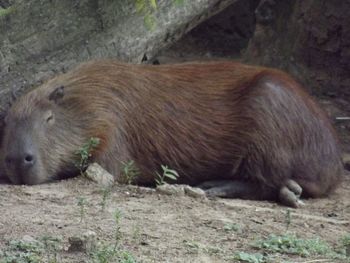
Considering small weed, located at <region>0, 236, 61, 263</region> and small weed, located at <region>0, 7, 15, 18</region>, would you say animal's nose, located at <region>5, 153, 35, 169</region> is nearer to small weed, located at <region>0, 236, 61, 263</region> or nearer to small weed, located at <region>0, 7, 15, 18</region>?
small weed, located at <region>0, 7, 15, 18</region>

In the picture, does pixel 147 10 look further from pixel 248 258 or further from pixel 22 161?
pixel 248 258

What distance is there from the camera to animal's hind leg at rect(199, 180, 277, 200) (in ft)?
22.1

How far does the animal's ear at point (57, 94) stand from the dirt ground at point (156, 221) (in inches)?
26.5

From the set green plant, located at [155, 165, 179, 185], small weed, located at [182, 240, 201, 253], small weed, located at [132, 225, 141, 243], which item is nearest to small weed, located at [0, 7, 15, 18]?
green plant, located at [155, 165, 179, 185]

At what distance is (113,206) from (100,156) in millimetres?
1181

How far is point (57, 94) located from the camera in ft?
21.6

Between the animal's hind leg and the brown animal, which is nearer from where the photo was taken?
the brown animal

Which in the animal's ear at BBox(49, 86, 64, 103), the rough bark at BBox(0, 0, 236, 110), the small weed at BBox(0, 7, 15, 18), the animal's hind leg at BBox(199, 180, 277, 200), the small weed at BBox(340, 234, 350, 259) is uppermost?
the small weed at BBox(0, 7, 15, 18)

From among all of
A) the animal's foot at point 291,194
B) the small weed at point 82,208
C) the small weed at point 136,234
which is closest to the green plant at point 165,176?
the animal's foot at point 291,194

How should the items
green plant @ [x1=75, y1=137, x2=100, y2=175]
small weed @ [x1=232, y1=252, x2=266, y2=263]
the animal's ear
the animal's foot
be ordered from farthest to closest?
1. the animal's ear
2. the animal's foot
3. green plant @ [x1=75, y1=137, x2=100, y2=175]
4. small weed @ [x1=232, y1=252, x2=266, y2=263]

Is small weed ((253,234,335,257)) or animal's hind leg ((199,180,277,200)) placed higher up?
small weed ((253,234,335,257))

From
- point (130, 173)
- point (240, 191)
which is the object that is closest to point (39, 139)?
point (130, 173)

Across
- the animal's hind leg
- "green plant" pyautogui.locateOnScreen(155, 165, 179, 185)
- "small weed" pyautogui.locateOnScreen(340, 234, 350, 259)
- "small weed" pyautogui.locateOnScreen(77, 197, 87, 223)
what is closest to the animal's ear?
"green plant" pyautogui.locateOnScreen(155, 165, 179, 185)

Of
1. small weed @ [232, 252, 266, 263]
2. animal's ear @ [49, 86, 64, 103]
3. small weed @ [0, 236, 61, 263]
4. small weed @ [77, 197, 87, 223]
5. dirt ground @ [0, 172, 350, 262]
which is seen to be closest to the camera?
small weed @ [0, 236, 61, 263]
